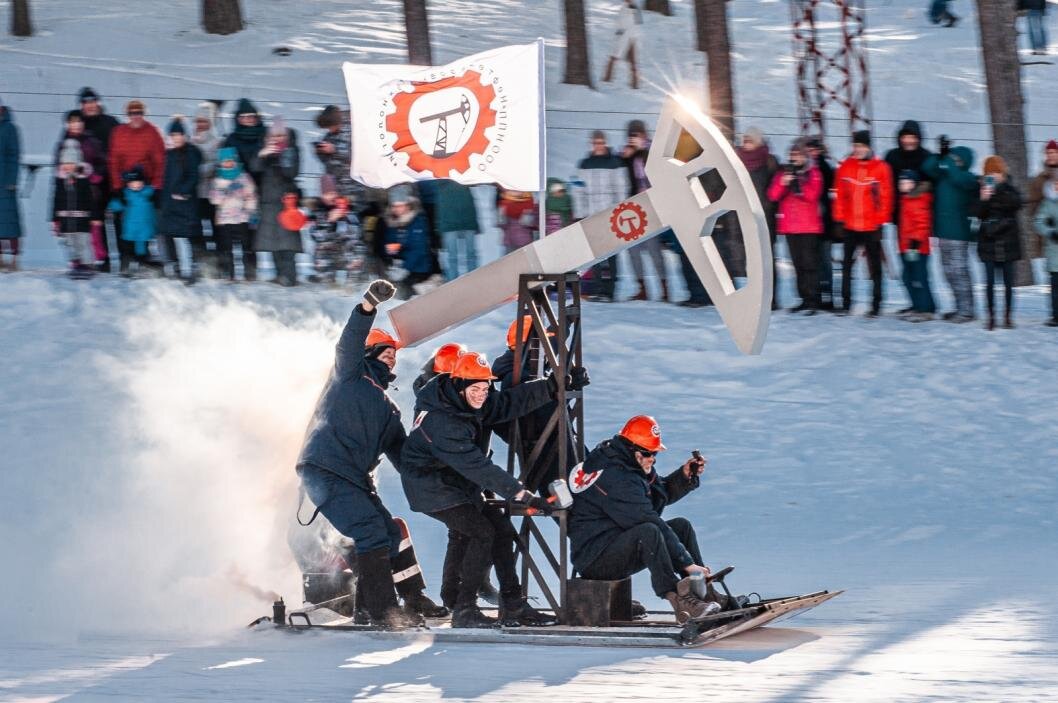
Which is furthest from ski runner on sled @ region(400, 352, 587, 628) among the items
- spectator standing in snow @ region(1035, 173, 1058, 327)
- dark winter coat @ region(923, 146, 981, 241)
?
spectator standing in snow @ region(1035, 173, 1058, 327)

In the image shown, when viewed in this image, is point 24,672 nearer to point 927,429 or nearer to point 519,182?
point 519,182

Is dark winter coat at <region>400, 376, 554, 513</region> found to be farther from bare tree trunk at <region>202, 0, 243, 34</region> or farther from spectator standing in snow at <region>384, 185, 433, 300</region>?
bare tree trunk at <region>202, 0, 243, 34</region>

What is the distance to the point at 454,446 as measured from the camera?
8.55 m

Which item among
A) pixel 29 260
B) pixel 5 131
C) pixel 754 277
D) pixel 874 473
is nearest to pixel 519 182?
pixel 754 277

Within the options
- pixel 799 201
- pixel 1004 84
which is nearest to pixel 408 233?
pixel 799 201

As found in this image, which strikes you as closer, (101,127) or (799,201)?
(799,201)

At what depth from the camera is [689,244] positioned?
784 cm

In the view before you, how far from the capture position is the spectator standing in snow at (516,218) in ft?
48.4

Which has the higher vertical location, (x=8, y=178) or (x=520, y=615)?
(x=8, y=178)

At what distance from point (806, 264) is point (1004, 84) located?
407cm

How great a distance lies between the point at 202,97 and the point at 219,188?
7.30 meters

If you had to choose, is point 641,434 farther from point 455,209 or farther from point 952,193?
point 455,209

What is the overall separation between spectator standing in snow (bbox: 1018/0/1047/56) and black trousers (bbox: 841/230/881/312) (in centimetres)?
1239

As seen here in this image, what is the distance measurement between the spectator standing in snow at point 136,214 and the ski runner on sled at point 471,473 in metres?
6.73
